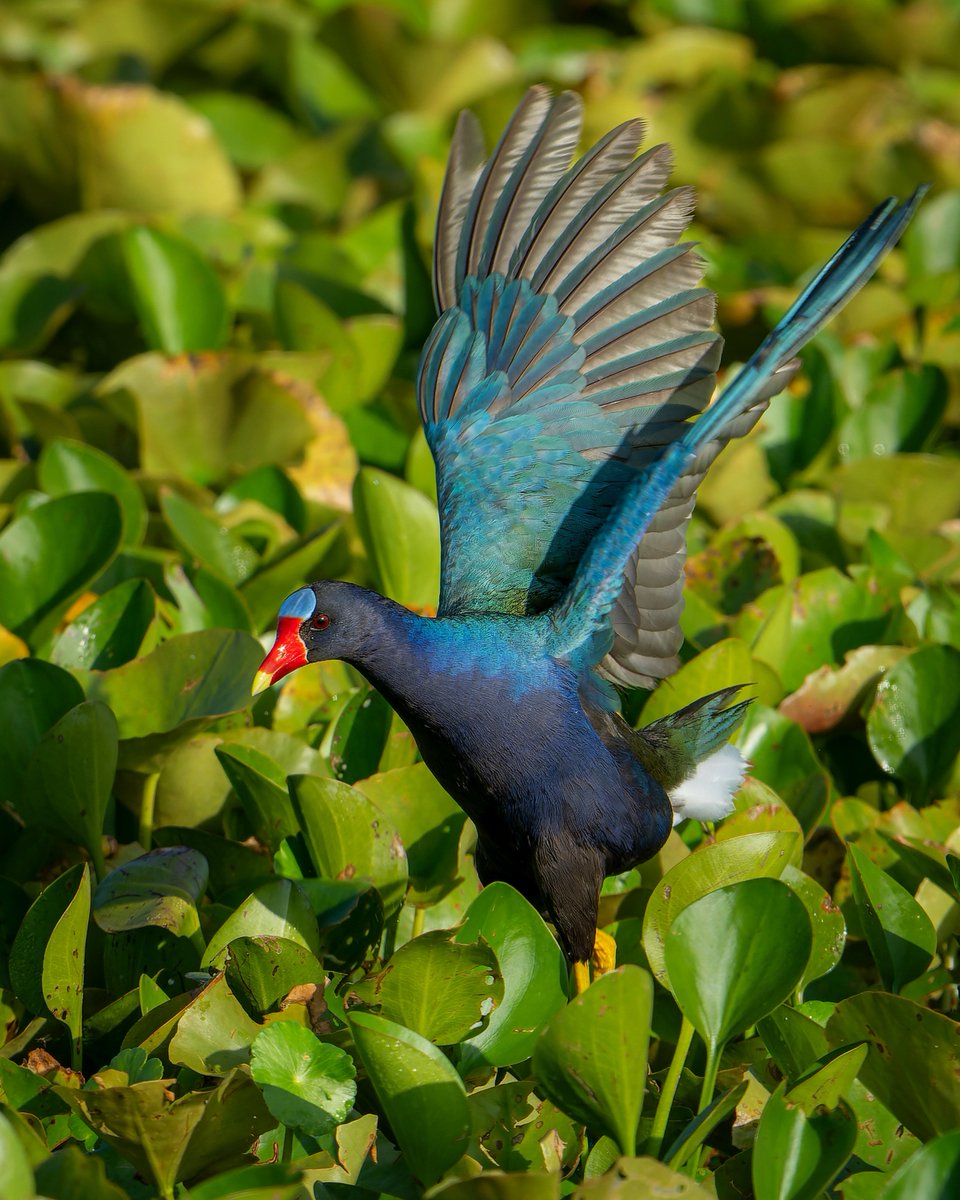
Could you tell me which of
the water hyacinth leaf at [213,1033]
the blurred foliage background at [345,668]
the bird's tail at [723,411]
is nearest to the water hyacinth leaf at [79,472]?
the blurred foliage background at [345,668]

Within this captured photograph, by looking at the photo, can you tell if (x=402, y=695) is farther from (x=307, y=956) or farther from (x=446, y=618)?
(x=307, y=956)

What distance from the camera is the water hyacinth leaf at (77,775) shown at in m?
2.28

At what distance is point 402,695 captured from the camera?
2.51m

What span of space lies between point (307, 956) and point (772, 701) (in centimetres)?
122

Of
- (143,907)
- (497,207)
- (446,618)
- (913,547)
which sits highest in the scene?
(497,207)

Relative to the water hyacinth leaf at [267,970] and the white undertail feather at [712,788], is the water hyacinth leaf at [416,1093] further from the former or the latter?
the white undertail feather at [712,788]

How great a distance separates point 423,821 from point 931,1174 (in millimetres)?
1084

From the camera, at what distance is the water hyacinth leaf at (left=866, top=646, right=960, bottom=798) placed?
280 centimetres

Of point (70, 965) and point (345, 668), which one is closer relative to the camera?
point (70, 965)

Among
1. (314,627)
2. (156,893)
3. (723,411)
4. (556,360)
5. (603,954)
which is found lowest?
(603,954)

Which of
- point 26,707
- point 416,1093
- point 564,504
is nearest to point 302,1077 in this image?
point 416,1093

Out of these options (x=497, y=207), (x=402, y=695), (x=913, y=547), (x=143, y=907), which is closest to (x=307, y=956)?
(x=143, y=907)

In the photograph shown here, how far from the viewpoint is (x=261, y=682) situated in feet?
8.04

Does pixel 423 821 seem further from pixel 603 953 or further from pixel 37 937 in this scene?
pixel 37 937
